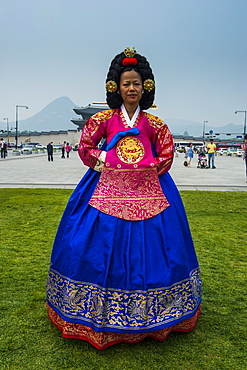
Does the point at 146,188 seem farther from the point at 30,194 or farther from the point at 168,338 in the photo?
the point at 30,194

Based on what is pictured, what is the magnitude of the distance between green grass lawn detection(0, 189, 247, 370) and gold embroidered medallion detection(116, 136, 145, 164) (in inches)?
55.1

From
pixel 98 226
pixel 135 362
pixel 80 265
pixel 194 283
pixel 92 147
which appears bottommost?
pixel 135 362

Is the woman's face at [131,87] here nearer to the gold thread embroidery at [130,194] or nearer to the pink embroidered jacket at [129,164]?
the pink embroidered jacket at [129,164]

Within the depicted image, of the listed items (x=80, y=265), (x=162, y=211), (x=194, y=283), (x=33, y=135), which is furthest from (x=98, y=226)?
(x=33, y=135)

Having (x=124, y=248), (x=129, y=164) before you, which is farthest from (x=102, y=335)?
(x=129, y=164)

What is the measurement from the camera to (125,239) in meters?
2.67

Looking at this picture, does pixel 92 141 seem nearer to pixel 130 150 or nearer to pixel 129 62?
pixel 130 150

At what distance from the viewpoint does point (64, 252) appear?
2771mm

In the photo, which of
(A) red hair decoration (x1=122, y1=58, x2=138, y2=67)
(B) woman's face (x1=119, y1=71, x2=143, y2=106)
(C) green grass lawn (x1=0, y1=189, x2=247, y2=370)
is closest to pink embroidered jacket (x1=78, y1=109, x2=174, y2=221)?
(B) woman's face (x1=119, y1=71, x2=143, y2=106)

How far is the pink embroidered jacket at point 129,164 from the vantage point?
9.11ft

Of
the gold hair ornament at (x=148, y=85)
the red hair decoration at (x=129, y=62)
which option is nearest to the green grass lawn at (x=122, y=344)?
the gold hair ornament at (x=148, y=85)

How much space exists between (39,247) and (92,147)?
262 cm

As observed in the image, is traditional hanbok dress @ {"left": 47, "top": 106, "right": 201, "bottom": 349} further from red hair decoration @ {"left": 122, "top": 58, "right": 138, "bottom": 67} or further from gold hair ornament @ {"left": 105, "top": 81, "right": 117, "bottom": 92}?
red hair decoration @ {"left": 122, "top": 58, "right": 138, "bottom": 67}

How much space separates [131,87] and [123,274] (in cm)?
145
